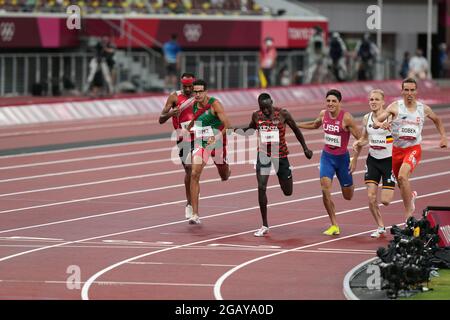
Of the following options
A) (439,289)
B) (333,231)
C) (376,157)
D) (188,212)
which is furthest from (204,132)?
(439,289)

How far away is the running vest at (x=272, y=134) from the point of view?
17828 mm

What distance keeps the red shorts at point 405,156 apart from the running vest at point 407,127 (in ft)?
0.18

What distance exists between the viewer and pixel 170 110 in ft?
62.8

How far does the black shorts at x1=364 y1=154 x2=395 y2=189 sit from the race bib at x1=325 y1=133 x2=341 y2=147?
0.50 metres

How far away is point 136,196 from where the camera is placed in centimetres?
2197

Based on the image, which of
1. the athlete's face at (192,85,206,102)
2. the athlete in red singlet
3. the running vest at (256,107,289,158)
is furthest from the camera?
the athlete in red singlet

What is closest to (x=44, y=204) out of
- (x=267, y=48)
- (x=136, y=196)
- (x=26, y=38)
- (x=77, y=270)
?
(x=136, y=196)

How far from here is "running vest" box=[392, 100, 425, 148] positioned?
1745 centimetres

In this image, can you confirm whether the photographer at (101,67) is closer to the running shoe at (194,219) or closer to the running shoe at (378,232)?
the running shoe at (194,219)

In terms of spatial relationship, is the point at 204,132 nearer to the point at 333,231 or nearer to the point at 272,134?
the point at 272,134

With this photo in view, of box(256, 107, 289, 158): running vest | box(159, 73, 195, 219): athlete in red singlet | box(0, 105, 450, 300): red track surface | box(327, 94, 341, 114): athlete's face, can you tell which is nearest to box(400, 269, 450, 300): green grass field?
box(0, 105, 450, 300): red track surface

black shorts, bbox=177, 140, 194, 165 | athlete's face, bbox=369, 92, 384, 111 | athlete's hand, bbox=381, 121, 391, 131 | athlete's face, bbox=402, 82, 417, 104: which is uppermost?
athlete's face, bbox=402, 82, 417, 104

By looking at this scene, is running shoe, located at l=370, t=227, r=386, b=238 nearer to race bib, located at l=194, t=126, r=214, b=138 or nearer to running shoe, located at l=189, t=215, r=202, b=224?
running shoe, located at l=189, t=215, r=202, b=224

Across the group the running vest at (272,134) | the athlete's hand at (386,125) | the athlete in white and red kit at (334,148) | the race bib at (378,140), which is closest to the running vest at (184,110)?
the running vest at (272,134)
